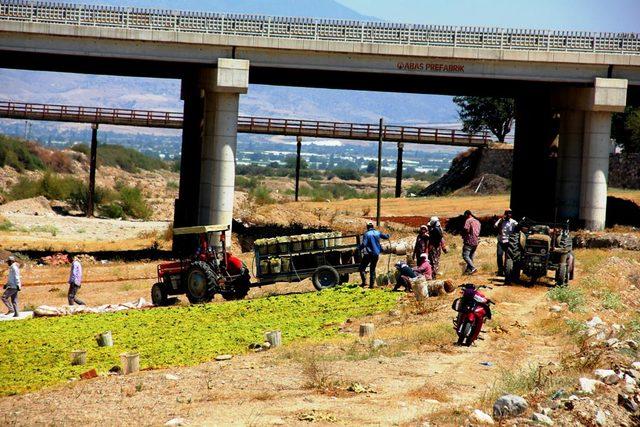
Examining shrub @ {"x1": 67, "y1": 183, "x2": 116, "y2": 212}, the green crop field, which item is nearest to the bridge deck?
shrub @ {"x1": 67, "y1": 183, "x2": 116, "y2": 212}

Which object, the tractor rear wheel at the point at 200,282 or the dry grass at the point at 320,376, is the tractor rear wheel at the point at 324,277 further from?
the dry grass at the point at 320,376

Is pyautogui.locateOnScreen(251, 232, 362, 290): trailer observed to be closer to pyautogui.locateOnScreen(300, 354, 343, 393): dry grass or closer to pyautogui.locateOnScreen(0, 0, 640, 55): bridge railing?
pyautogui.locateOnScreen(300, 354, 343, 393): dry grass

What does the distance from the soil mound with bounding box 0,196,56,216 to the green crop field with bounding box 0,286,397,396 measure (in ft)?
145

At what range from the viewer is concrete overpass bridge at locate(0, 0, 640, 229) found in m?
44.3

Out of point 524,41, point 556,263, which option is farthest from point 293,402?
point 524,41

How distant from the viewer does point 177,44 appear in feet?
146

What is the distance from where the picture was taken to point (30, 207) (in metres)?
76.0

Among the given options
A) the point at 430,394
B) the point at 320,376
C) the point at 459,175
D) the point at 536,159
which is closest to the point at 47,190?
the point at 459,175

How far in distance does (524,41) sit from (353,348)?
2603cm

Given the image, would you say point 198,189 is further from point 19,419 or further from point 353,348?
point 19,419

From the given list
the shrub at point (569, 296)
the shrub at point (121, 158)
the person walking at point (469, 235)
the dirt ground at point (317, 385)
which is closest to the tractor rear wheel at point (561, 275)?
the shrub at point (569, 296)

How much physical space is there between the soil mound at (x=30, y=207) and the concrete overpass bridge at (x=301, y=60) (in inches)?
977

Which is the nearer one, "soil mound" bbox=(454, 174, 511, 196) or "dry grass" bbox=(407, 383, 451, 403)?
"dry grass" bbox=(407, 383, 451, 403)

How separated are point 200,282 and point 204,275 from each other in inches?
9.4
